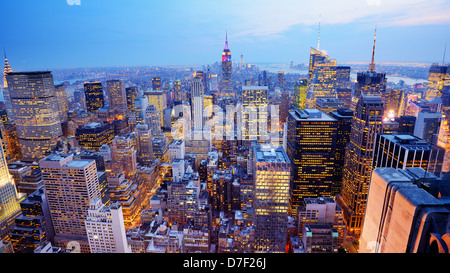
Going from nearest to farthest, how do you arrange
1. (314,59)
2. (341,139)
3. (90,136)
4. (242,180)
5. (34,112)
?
(242,180)
(341,139)
(34,112)
(90,136)
(314,59)

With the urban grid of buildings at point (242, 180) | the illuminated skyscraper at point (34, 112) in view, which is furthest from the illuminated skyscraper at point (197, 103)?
the illuminated skyscraper at point (34, 112)

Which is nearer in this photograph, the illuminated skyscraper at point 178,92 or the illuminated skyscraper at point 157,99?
the illuminated skyscraper at point 157,99

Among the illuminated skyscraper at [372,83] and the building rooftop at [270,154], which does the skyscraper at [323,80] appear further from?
the building rooftop at [270,154]

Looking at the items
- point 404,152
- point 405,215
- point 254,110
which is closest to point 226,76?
point 254,110

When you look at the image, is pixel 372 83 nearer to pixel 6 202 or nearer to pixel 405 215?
pixel 405 215

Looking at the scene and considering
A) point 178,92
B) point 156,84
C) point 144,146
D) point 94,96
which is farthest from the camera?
point 156,84

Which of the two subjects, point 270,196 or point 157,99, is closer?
point 270,196
